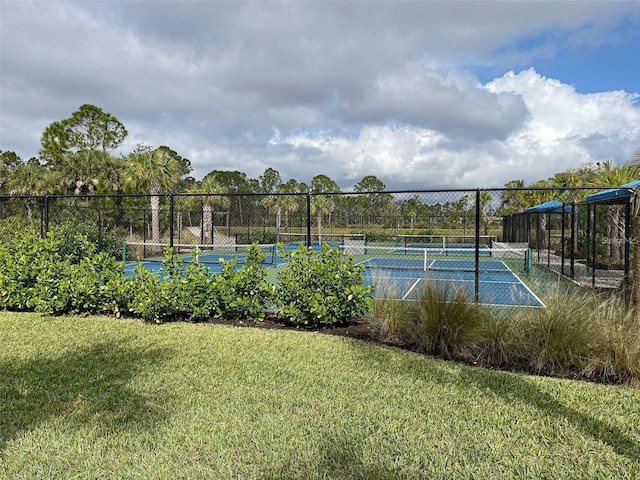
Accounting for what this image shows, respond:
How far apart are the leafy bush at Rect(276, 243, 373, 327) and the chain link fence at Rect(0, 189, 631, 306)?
0.42 metres

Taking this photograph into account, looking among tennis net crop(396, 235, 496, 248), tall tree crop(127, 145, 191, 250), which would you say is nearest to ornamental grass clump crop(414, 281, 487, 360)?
tennis net crop(396, 235, 496, 248)

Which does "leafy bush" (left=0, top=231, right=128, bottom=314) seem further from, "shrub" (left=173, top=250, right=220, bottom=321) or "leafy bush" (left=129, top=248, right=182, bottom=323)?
"shrub" (left=173, top=250, right=220, bottom=321)

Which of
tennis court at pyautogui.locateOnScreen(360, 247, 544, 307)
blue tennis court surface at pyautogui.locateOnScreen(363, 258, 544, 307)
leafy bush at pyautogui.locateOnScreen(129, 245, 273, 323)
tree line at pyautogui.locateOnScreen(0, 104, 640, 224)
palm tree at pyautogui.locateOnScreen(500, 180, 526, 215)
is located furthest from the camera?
palm tree at pyautogui.locateOnScreen(500, 180, 526, 215)

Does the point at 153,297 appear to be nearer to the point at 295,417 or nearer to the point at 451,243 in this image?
the point at 295,417

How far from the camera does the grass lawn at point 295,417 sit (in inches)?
109

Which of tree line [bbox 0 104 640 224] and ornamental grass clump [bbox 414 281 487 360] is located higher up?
tree line [bbox 0 104 640 224]

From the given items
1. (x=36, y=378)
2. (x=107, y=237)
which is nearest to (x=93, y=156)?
(x=107, y=237)

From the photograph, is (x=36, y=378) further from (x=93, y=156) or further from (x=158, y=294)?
(x=93, y=156)

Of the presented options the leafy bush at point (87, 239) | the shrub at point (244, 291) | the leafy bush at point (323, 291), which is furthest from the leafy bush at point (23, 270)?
the leafy bush at point (87, 239)

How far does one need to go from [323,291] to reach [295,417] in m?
3.05

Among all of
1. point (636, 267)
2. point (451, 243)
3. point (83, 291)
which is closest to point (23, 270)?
point (83, 291)

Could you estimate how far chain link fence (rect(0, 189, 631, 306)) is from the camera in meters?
9.01

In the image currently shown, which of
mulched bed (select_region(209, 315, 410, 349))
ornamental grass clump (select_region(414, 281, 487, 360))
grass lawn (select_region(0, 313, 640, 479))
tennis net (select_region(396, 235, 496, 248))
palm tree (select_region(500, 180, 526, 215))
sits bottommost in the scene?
grass lawn (select_region(0, 313, 640, 479))

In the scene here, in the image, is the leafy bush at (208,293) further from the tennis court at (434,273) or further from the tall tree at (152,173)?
the tall tree at (152,173)
